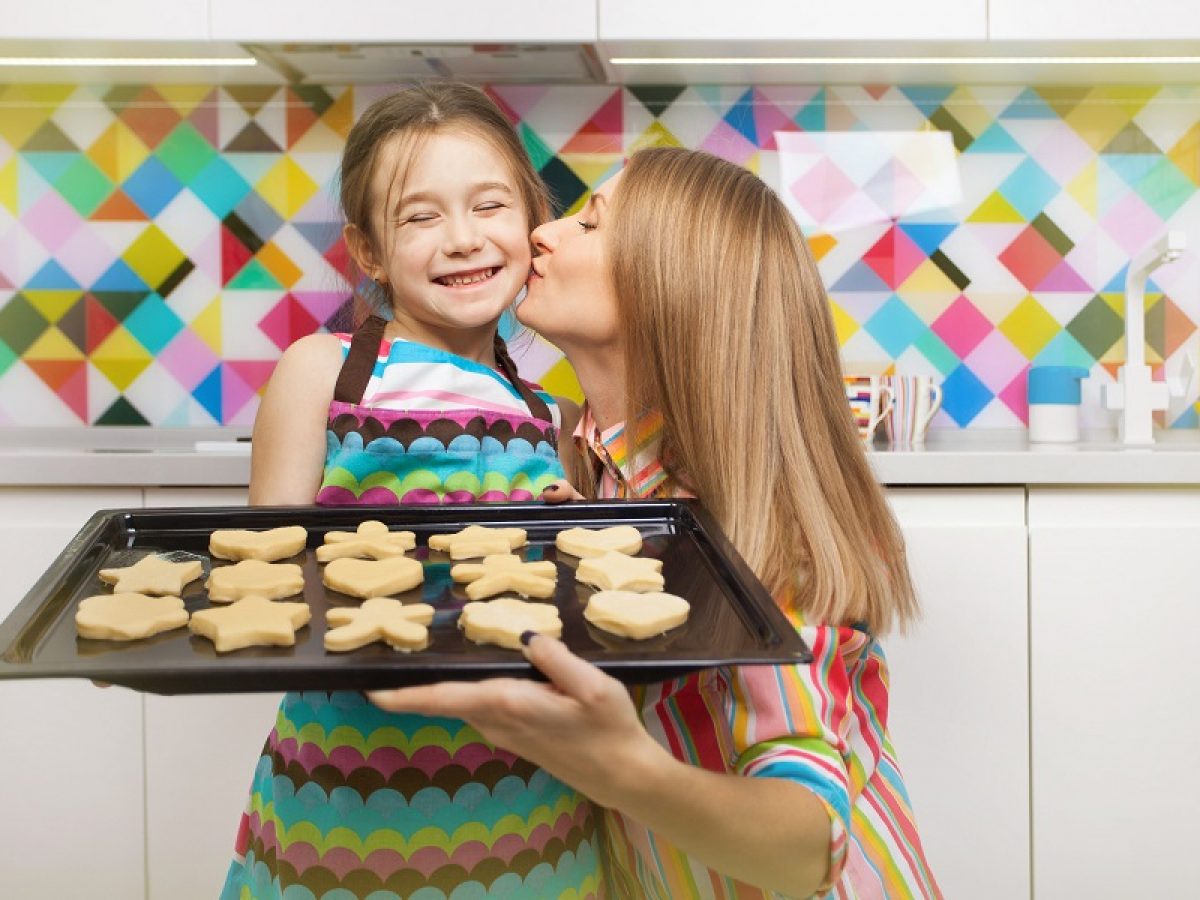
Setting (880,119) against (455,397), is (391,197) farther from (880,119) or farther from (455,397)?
(880,119)

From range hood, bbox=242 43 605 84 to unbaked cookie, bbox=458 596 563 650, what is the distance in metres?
1.43

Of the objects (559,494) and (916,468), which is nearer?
(559,494)

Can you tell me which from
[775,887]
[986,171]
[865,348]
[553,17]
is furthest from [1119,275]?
[775,887]

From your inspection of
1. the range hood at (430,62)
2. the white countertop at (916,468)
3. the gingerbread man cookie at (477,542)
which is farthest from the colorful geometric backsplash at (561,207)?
the gingerbread man cookie at (477,542)

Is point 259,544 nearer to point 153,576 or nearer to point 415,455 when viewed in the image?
point 153,576

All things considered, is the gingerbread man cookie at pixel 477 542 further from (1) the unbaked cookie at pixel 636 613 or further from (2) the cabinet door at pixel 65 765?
(2) the cabinet door at pixel 65 765

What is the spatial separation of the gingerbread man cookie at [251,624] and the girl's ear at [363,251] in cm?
59

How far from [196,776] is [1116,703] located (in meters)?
1.32

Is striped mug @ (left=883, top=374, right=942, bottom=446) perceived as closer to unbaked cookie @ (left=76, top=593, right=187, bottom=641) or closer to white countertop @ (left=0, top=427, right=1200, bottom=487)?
white countertop @ (left=0, top=427, right=1200, bottom=487)

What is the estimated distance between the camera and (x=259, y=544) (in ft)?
3.17

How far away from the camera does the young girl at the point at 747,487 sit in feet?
2.79

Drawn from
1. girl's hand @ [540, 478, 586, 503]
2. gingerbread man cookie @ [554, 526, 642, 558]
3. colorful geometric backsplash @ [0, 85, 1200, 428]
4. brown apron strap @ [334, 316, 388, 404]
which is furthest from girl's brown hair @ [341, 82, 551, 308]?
colorful geometric backsplash @ [0, 85, 1200, 428]

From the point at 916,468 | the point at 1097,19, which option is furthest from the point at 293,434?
the point at 1097,19

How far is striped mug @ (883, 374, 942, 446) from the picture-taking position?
217 centimetres
